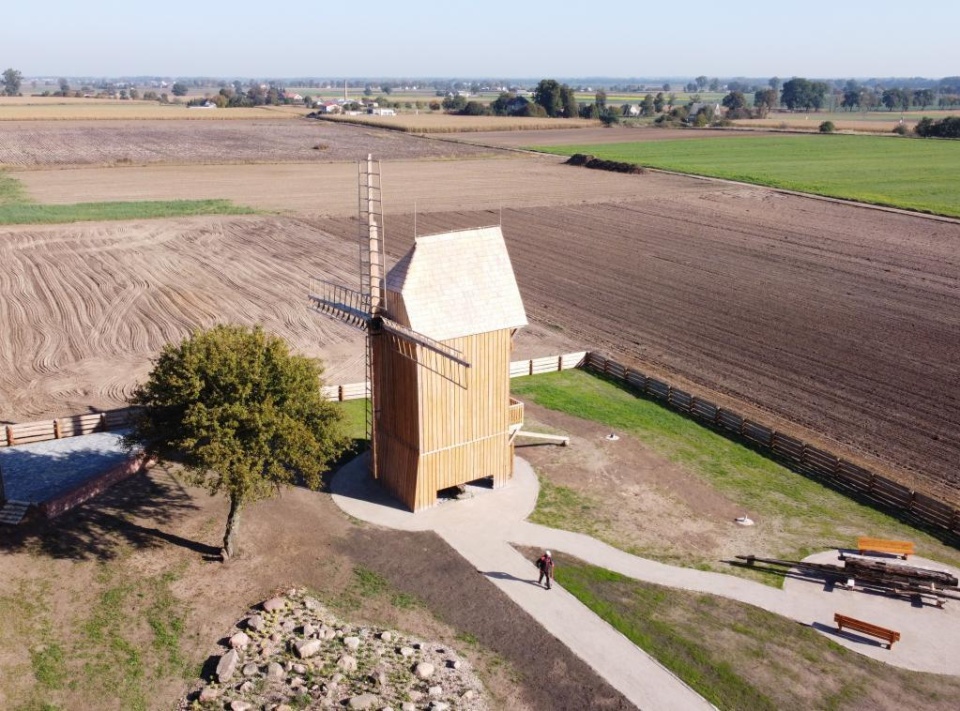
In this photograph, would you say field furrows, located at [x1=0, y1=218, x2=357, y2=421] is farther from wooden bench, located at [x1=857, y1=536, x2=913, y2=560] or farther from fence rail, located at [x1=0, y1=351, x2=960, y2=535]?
wooden bench, located at [x1=857, y1=536, x2=913, y2=560]

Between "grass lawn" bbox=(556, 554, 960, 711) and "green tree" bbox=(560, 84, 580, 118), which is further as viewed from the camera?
"green tree" bbox=(560, 84, 580, 118)

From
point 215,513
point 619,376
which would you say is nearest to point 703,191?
point 619,376

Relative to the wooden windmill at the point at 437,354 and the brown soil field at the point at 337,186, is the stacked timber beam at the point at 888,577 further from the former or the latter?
the brown soil field at the point at 337,186

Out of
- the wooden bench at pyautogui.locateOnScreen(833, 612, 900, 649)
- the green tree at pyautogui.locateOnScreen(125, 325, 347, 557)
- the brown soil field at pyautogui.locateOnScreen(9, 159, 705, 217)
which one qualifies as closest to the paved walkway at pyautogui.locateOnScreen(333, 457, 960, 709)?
the wooden bench at pyautogui.locateOnScreen(833, 612, 900, 649)

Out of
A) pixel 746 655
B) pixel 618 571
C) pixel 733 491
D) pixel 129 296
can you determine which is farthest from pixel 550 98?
pixel 746 655

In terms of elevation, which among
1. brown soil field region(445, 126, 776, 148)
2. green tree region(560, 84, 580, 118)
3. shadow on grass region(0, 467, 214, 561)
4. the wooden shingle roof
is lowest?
shadow on grass region(0, 467, 214, 561)

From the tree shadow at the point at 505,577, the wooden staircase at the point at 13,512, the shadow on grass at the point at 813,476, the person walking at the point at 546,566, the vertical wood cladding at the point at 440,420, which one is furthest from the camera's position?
the vertical wood cladding at the point at 440,420

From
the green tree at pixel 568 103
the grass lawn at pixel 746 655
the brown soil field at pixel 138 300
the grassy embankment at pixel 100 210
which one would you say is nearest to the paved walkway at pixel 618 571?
the grass lawn at pixel 746 655
